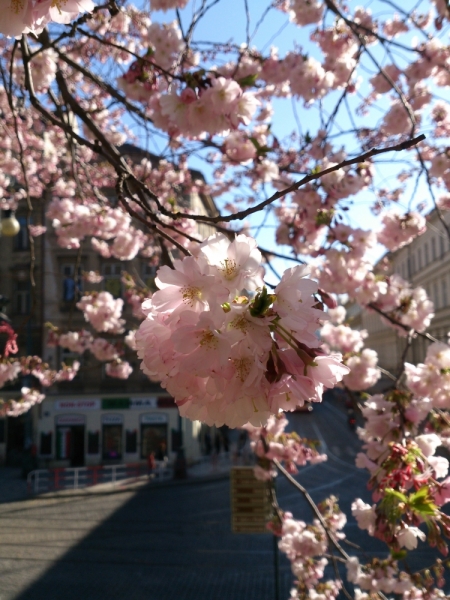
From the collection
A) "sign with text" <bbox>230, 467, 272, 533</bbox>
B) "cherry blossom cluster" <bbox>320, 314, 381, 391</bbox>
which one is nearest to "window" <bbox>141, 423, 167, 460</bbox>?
"sign with text" <bbox>230, 467, 272, 533</bbox>

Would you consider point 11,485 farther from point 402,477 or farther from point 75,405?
point 402,477

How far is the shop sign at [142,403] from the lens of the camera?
1717 cm

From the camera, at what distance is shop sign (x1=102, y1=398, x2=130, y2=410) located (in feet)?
56.2

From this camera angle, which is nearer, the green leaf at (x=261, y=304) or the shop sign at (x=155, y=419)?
the green leaf at (x=261, y=304)

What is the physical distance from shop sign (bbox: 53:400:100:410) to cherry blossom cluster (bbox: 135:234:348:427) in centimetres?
1704

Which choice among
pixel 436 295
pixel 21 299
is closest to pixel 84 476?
pixel 21 299

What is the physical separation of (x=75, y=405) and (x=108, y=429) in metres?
1.45

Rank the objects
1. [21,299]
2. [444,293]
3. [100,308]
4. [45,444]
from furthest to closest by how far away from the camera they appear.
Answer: [444,293], [45,444], [21,299], [100,308]

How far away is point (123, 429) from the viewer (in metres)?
16.9

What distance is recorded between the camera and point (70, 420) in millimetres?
16828

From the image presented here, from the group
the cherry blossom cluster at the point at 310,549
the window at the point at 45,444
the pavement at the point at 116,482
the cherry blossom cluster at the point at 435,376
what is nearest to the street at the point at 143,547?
the pavement at the point at 116,482

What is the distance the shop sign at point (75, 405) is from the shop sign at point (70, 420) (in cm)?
28

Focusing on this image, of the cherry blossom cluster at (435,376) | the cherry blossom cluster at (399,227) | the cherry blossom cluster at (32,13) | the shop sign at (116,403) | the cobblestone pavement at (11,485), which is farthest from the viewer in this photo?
the shop sign at (116,403)

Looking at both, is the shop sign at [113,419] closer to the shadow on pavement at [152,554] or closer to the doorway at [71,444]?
the doorway at [71,444]
